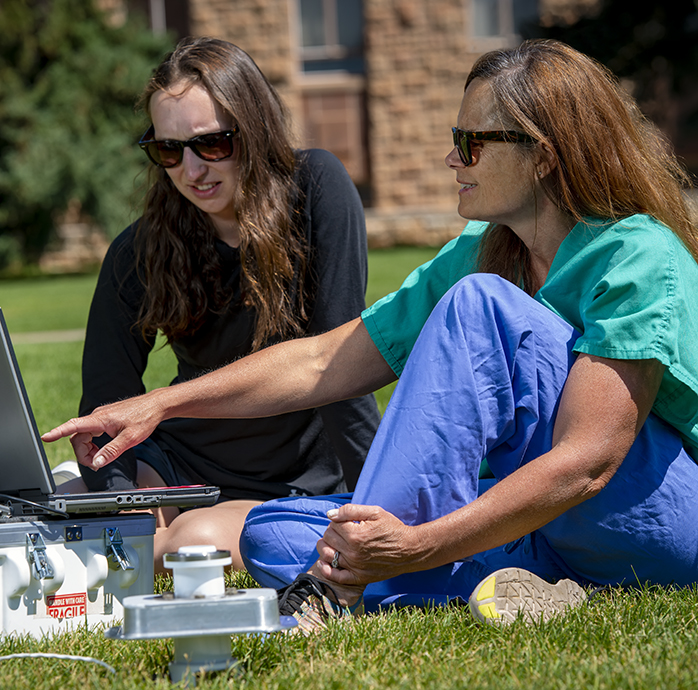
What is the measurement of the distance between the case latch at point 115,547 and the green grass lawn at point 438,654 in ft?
0.50

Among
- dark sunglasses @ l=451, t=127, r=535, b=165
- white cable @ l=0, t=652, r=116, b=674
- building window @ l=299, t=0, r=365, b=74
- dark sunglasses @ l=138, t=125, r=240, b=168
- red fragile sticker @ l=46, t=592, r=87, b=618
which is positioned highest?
building window @ l=299, t=0, r=365, b=74

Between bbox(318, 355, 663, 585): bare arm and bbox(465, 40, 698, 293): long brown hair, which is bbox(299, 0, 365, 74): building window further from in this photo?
bbox(318, 355, 663, 585): bare arm

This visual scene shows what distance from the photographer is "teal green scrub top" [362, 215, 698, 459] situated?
1.85 m

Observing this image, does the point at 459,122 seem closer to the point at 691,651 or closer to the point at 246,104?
the point at 246,104

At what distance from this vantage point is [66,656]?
1648 millimetres

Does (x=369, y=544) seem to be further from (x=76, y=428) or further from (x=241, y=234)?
(x=241, y=234)

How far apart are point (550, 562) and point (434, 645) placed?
46 cm

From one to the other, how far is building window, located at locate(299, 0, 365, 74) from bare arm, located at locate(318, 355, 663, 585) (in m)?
21.4

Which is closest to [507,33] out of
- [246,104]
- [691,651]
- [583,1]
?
[583,1]

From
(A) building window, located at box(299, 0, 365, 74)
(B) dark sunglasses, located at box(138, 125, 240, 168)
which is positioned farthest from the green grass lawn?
(A) building window, located at box(299, 0, 365, 74)

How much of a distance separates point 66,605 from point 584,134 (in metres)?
1.52

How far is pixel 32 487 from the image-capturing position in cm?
204

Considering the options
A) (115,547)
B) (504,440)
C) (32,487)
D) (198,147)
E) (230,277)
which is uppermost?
(198,147)

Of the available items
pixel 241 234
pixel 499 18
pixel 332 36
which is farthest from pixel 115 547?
pixel 499 18
